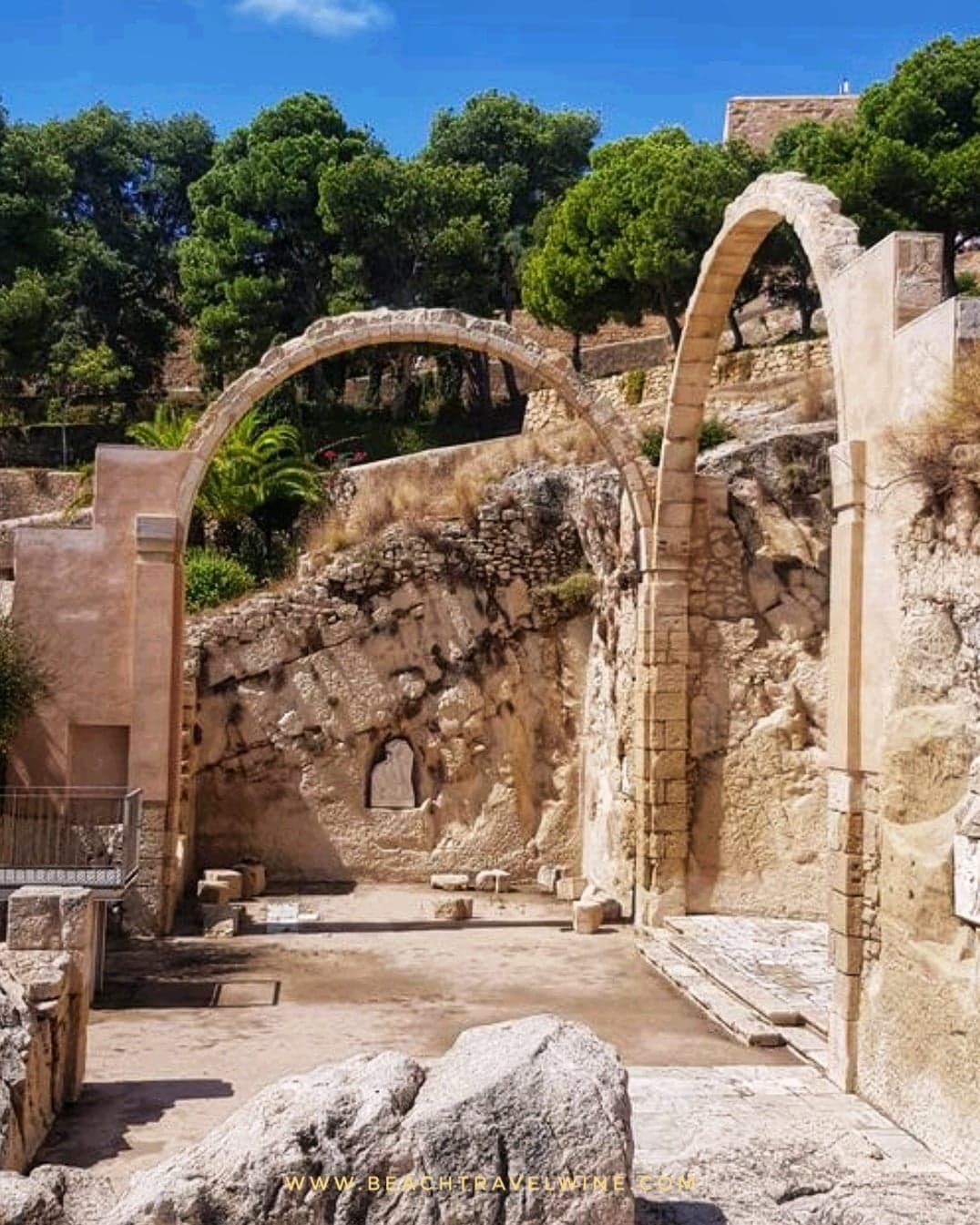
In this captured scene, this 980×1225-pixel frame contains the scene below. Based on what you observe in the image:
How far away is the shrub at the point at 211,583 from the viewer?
18.6m

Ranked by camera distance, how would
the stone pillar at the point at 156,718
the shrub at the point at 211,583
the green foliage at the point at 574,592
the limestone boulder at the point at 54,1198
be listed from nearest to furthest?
the limestone boulder at the point at 54,1198, the stone pillar at the point at 156,718, the green foliage at the point at 574,592, the shrub at the point at 211,583

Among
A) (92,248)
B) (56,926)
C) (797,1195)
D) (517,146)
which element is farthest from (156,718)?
(517,146)

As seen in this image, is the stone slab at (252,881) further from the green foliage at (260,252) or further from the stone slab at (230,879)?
the green foliage at (260,252)

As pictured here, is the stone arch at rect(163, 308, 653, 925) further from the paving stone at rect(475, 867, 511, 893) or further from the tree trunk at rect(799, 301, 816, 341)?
the tree trunk at rect(799, 301, 816, 341)

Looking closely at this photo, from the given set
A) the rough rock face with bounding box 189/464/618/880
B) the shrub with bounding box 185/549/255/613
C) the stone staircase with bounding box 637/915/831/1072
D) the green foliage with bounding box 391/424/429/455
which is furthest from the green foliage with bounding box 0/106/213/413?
the stone staircase with bounding box 637/915/831/1072

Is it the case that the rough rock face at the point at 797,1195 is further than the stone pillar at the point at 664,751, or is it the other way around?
the stone pillar at the point at 664,751

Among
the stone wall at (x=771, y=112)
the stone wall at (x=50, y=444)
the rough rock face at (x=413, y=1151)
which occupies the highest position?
the stone wall at (x=771, y=112)

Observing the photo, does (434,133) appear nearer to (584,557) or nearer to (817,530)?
(584,557)

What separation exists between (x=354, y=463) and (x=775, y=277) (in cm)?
1027

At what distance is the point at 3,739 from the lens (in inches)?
516

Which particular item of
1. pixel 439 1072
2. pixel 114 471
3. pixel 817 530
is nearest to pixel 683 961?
pixel 817 530

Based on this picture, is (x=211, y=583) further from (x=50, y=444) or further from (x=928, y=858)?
(x=50, y=444)

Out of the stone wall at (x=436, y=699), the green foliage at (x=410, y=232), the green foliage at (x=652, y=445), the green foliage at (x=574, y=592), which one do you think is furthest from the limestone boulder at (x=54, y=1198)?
the green foliage at (x=410, y=232)

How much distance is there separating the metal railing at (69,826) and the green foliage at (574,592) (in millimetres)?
5779
